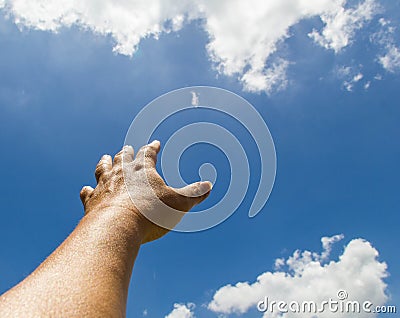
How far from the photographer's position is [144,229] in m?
3.50

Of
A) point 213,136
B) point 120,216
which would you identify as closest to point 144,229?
point 120,216

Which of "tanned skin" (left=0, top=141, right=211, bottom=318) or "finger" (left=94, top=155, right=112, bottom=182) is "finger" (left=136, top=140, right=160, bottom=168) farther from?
"finger" (left=94, top=155, right=112, bottom=182)

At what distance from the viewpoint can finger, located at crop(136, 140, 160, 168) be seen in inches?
174

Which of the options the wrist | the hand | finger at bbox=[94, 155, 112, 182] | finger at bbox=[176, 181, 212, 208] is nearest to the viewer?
the wrist

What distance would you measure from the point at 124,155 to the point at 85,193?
2.14ft

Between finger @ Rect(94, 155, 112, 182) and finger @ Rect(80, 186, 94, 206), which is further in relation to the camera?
finger @ Rect(94, 155, 112, 182)

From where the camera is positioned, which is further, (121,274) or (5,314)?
(121,274)

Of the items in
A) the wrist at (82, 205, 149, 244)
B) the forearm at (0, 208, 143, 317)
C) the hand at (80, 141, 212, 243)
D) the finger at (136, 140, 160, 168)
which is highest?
the finger at (136, 140, 160, 168)

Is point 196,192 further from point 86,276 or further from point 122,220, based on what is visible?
point 86,276

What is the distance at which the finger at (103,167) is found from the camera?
14.7 feet

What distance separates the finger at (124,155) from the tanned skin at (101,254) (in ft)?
0.12

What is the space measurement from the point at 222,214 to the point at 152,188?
1116 millimetres

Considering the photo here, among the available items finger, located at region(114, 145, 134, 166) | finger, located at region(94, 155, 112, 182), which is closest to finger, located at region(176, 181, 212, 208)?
finger, located at region(114, 145, 134, 166)

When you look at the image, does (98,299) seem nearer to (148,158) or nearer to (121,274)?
(121,274)
